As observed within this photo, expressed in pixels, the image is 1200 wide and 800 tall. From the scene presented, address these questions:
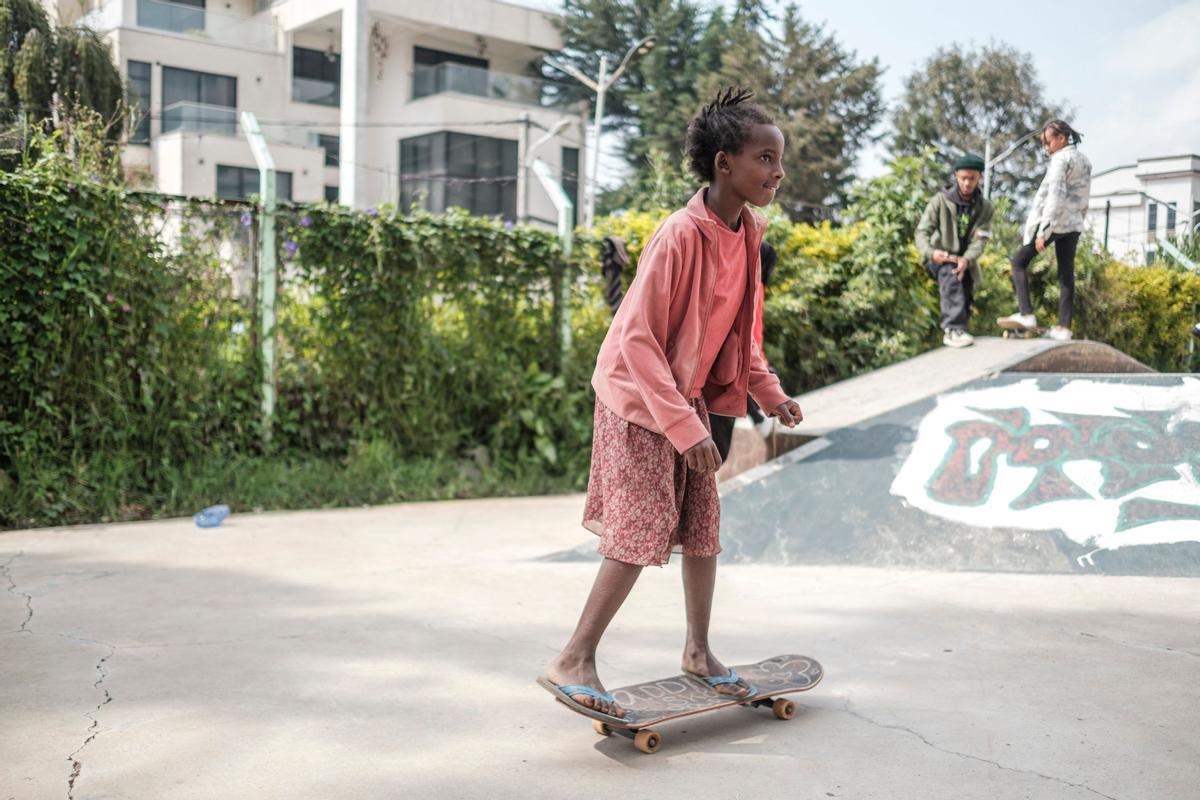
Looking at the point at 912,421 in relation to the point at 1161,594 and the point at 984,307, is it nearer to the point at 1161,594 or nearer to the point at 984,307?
the point at 1161,594

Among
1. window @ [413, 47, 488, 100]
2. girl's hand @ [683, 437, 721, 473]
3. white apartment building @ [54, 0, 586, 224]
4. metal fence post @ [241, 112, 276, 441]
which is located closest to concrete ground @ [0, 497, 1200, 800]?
girl's hand @ [683, 437, 721, 473]

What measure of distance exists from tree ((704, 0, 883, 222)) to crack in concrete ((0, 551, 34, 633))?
33.5 m

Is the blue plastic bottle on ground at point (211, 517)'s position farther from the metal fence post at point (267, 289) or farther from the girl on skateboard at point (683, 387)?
the girl on skateboard at point (683, 387)

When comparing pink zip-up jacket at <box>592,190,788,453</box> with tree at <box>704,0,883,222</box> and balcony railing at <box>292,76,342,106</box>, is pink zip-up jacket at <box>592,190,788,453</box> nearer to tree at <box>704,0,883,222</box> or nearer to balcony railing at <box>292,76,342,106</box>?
balcony railing at <box>292,76,342,106</box>

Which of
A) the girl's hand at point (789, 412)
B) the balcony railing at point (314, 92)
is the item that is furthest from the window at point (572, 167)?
the girl's hand at point (789, 412)

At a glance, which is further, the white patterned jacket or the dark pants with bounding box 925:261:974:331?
the dark pants with bounding box 925:261:974:331

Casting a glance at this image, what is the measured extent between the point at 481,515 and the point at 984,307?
6.32 metres

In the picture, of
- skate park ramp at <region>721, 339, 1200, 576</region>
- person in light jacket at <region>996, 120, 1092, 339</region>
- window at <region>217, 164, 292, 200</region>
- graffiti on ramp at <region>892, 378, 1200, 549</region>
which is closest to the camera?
skate park ramp at <region>721, 339, 1200, 576</region>

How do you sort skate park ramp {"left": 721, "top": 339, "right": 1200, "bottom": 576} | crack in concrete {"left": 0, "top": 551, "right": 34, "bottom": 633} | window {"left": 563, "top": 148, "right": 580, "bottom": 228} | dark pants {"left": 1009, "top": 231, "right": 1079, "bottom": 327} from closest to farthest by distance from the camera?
crack in concrete {"left": 0, "top": 551, "right": 34, "bottom": 633}, skate park ramp {"left": 721, "top": 339, "right": 1200, "bottom": 576}, dark pants {"left": 1009, "top": 231, "right": 1079, "bottom": 327}, window {"left": 563, "top": 148, "right": 580, "bottom": 228}

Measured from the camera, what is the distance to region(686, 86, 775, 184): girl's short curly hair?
329 centimetres

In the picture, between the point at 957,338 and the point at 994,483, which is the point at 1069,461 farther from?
the point at 957,338

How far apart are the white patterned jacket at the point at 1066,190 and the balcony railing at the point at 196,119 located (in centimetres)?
2132

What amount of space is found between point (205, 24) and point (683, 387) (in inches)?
1109

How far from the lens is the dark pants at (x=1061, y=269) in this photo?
875cm
